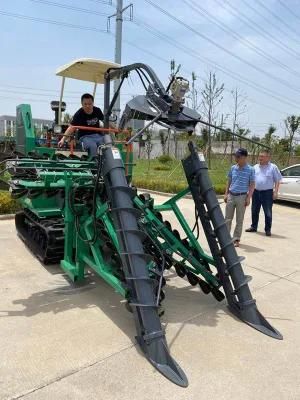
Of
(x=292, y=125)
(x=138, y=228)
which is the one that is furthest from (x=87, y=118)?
(x=292, y=125)

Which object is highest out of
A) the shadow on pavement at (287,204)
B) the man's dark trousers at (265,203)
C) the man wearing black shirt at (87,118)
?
the man wearing black shirt at (87,118)

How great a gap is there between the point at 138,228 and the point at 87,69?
12.5 ft

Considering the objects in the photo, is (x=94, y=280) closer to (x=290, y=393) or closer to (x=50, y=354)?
(x=50, y=354)

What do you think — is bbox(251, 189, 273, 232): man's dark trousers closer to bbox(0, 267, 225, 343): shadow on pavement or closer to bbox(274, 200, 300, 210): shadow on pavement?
bbox(0, 267, 225, 343): shadow on pavement

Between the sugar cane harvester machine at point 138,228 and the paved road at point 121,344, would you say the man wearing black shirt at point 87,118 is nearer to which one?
the sugar cane harvester machine at point 138,228

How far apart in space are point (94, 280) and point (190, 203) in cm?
636

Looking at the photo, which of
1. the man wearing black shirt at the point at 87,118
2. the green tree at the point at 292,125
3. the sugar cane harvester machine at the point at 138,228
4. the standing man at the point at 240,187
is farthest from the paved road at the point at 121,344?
the green tree at the point at 292,125

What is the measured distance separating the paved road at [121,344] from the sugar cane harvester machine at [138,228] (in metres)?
0.17

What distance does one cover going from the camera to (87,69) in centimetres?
638

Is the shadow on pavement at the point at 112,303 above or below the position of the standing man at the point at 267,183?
below

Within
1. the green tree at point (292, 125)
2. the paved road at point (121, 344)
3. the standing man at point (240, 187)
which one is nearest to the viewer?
the paved road at point (121, 344)

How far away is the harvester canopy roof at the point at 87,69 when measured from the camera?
6.11 metres

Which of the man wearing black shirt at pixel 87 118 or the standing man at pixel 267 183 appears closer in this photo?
the man wearing black shirt at pixel 87 118

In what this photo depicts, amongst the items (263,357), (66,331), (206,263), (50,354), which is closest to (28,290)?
(66,331)
